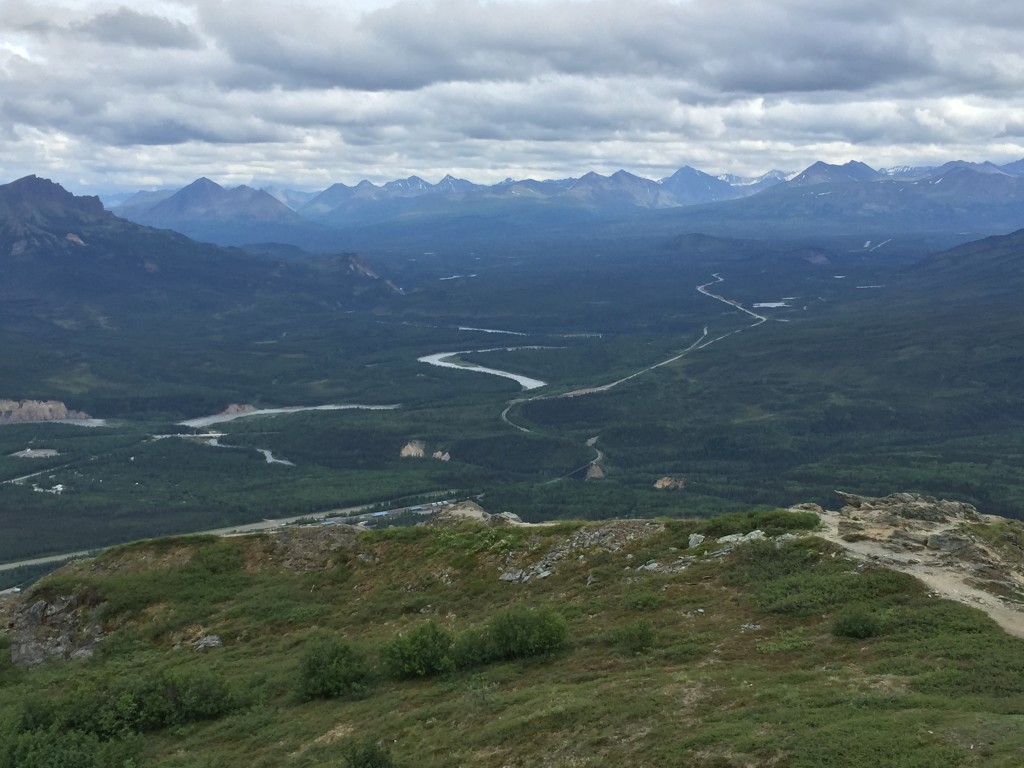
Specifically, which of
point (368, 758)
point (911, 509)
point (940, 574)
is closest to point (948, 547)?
point (940, 574)

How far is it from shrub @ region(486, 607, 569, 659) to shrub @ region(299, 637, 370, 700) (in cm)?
586

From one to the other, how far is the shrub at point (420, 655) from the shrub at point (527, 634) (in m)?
2.06

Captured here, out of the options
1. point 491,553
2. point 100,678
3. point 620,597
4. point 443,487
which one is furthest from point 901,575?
point 443,487

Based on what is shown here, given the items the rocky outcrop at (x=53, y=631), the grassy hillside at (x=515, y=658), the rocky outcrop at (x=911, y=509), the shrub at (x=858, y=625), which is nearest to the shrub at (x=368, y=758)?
the grassy hillside at (x=515, y=658)

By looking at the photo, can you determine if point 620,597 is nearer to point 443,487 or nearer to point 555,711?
point 555,711

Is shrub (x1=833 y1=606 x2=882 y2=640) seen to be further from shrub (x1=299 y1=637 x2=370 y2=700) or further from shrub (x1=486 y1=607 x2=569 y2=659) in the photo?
shrub (x1=299 y1=637 x2=370 y2=700)

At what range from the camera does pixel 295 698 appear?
41.5 metres

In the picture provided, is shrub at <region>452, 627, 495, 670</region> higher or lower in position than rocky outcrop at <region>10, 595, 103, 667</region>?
higher

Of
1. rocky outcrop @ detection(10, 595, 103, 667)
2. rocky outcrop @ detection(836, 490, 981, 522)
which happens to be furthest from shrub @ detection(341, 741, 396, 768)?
rocky outcrop @ detection(836, 490, 981, 522)

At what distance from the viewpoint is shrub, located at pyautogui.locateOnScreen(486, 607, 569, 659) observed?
4009 centimetres

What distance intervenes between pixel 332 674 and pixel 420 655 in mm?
3842

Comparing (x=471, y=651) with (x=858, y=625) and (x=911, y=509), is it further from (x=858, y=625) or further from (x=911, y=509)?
(x=911, y=509)

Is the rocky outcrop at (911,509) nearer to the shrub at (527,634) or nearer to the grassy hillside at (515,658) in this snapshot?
the grassy hillside at (515,658)

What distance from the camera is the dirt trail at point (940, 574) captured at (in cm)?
3683
